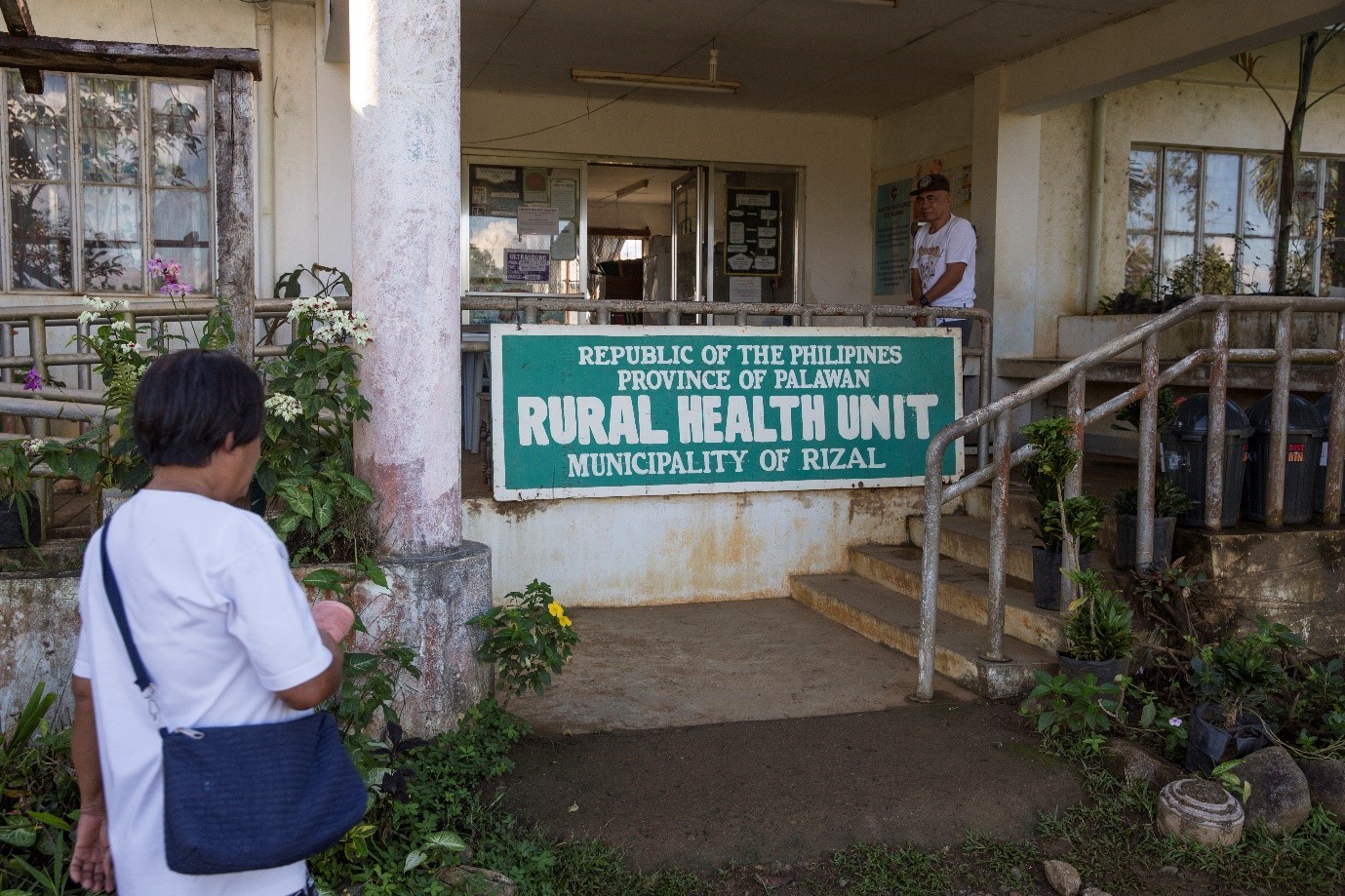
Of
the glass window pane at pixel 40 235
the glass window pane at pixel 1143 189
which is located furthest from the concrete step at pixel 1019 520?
the glass window pane at pixel 40 235

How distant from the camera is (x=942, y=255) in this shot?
7.45m

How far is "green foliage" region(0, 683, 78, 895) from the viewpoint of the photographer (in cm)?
305

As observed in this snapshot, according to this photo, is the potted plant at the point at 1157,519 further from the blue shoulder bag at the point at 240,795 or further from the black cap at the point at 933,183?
the blue shoulder bag at the point at 240,795

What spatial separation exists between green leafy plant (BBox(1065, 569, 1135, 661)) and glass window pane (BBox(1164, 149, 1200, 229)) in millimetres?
5939

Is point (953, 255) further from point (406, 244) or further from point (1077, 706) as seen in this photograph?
point (406, 244)

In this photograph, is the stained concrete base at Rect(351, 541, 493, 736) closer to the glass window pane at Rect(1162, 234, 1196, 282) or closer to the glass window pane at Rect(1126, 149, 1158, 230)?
the glass window pane at Rect(1126, 149, 1158, 230)

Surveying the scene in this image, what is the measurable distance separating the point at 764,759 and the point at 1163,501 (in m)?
2.13

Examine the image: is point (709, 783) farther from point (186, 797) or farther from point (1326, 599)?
point (1326, 599)

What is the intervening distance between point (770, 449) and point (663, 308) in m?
0.97

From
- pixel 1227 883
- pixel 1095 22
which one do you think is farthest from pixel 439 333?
pixel 1095 22

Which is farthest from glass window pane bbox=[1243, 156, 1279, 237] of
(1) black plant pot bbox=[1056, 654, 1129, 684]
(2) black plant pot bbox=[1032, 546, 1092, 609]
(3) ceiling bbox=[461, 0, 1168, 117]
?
(1) black plant pot bbox=[1056, 654, 1129, 684]

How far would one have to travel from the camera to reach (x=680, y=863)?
10.9ft

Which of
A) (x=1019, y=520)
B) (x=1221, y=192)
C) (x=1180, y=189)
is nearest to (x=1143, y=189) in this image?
(x=1180, y=189)

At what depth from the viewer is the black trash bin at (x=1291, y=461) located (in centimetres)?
493
